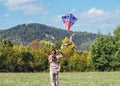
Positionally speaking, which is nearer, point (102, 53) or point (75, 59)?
point (102, 53)

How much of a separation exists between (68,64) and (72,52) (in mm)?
9085

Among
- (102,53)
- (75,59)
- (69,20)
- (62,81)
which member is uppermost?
(69,20)

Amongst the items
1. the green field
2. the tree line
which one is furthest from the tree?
the green field

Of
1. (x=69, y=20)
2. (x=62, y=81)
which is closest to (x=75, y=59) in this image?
(x=62, y=81)

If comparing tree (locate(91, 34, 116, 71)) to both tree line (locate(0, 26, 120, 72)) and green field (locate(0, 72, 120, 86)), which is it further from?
green field (locate(0, 72, 120, 86))

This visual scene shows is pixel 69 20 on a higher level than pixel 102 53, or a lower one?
higher

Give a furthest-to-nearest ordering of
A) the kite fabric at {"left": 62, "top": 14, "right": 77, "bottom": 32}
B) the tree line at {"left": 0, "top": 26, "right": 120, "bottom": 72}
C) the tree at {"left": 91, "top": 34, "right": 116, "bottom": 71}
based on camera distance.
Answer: the tree at {"left": 91, "top": 34, "right": 116, "bottom": 71}
the tree line at {"left": 0, "top": 26, "right": 120, "bottom": 72}
the kite fabric at {"left": 62, "top": 14, "right": 77, "bottom": 32}

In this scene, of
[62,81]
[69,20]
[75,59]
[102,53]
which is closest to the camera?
[69,20]

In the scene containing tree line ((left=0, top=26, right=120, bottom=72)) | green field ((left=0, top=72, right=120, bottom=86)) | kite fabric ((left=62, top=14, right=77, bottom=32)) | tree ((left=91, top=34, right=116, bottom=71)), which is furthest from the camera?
tree ((left=91, top=34, right=116, bottom=71))

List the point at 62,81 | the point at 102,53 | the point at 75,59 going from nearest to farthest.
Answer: the point at 62,81 → the point at 102,53 → the point at 75,59

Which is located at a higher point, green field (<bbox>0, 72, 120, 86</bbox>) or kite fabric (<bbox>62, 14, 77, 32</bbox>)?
kite fabric (<bbox>62, 14, 77, 32</bbox>)

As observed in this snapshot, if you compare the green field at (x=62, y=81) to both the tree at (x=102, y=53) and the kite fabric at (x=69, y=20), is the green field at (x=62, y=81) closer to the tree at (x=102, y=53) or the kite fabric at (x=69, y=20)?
the kite fabric at (x=69, y=20)

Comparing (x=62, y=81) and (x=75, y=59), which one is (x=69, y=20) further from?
(x=75, y=59)

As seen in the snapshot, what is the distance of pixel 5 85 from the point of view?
20.5m
